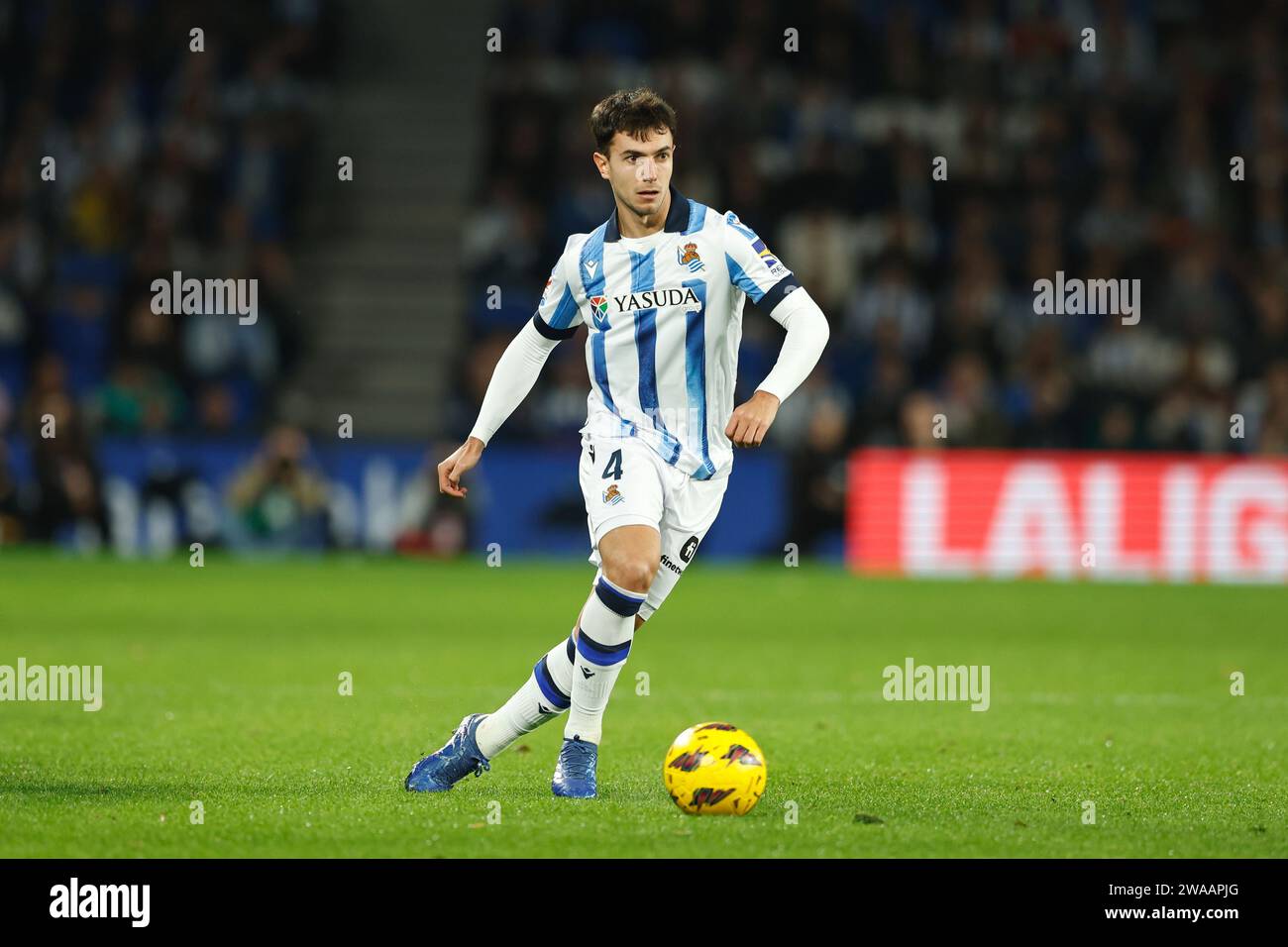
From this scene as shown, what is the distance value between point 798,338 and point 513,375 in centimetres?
112

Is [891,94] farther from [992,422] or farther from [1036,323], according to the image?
[992,422]

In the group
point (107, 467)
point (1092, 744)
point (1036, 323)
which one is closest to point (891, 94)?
point (1036, 323)

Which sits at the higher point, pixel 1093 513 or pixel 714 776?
pixel 1093 513

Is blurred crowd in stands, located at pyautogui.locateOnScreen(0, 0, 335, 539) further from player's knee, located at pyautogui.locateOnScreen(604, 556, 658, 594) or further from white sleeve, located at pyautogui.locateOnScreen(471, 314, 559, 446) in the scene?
player's knee, located at pyautogui.locateOnScreen(604, 556, 658, 594)

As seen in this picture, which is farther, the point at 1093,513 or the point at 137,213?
the point at 137,213

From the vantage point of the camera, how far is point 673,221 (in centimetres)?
661

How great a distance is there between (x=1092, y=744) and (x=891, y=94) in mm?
15253

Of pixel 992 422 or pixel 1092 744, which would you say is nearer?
pixel 1092 744

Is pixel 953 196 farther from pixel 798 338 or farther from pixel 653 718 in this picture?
pixel 798 338

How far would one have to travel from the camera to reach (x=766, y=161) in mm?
21703

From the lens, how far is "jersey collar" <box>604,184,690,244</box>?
6.61 meters

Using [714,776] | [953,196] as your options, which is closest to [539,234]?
[953,196]

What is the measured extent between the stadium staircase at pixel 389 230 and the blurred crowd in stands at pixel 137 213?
1.72 ft

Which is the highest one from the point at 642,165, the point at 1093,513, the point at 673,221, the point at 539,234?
the point at 539,234
